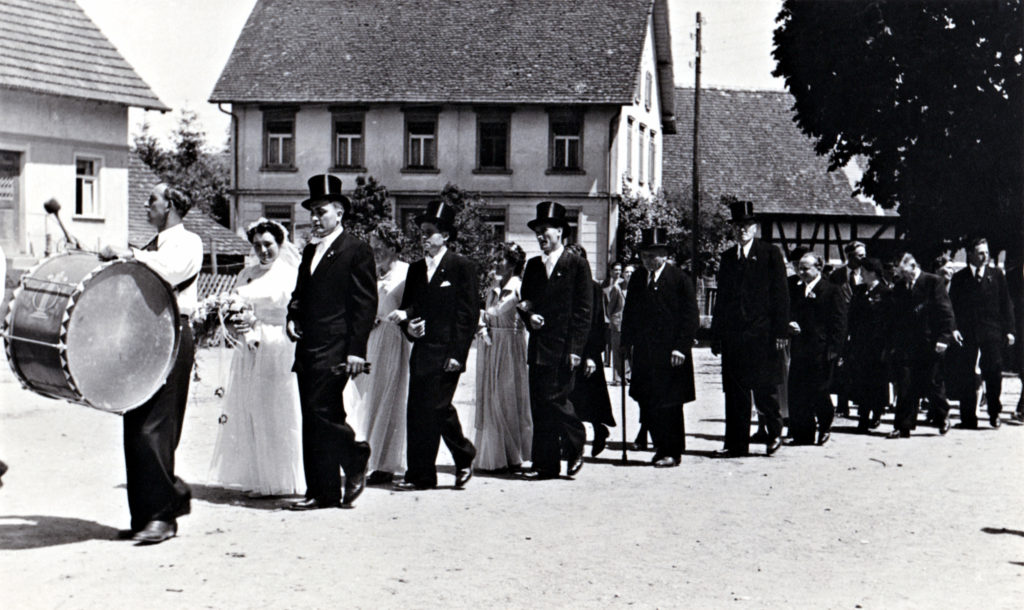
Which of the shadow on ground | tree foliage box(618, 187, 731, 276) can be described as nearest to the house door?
tree foliage box(618, 187, 731, 276)

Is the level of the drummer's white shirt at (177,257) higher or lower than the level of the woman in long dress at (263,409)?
higher

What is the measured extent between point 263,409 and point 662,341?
12.8ft

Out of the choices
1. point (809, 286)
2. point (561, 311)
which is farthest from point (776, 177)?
point (561, 311)

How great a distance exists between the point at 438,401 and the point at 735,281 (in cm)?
374

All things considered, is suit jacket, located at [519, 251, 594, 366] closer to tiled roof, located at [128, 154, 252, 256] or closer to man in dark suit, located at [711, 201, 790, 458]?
man in dark suit, located at [711, 201, 790, 458]

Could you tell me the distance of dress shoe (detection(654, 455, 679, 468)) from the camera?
12039 mm

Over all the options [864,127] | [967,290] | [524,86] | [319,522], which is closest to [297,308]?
[319,522]

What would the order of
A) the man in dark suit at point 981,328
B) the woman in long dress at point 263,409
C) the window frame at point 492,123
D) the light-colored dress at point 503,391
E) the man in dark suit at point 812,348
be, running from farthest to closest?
the window frame at point 492,123
the man in dark suit at point 981,328
the man in dark suit at point 812,348
the light-colored dress at point 503,391
the woman in long dress at point 263,409

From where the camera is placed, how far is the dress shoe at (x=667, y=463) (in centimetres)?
1204

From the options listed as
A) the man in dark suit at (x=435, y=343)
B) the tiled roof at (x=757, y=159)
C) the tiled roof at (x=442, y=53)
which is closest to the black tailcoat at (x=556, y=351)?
the man in dark suit at (x=435, y=343)

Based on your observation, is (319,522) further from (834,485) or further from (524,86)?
(524,86)

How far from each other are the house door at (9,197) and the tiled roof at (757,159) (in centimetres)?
2573

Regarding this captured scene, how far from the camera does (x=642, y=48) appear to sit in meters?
43.2

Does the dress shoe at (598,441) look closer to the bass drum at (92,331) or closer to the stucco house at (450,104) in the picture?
the bass drum at (92,331)
